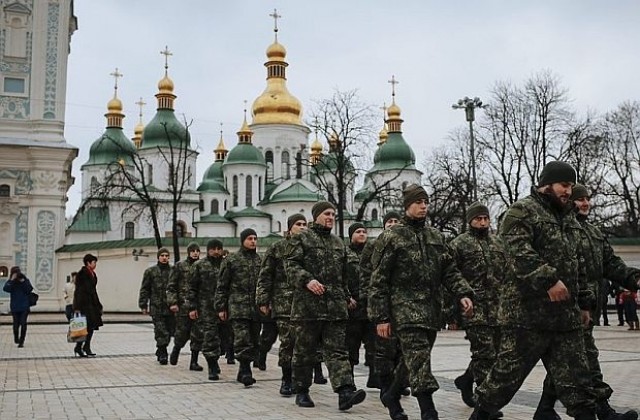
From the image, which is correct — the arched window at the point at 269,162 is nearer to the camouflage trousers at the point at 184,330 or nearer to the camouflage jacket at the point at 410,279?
the camouflage trousers at the point at 184,330

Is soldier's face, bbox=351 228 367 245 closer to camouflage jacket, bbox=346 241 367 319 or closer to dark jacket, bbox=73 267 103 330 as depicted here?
camouflage jacket, bbox=346 241 367 319

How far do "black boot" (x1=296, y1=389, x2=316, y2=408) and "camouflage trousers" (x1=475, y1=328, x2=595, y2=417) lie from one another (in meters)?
2.74

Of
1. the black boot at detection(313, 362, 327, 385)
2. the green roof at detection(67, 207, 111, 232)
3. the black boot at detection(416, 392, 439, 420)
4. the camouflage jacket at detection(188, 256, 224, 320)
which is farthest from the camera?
the green roof at detection(67, 207, 111, 232)

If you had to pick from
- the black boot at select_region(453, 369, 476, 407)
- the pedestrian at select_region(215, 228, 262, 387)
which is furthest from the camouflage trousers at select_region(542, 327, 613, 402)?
the pedestrian at select_region(215, 228, 262, 387)

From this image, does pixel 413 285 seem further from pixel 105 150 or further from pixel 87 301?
pixel 105 150

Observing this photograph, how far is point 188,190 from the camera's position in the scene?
67.2 m

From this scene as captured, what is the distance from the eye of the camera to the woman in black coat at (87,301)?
1431cm

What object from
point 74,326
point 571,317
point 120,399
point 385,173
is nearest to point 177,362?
point 74,326

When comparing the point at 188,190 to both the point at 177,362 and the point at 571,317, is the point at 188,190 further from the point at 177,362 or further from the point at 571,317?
the point at 571,317

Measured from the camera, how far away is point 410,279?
22.4 feet

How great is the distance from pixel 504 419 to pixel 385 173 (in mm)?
67057

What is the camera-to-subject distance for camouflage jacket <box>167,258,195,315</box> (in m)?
12.1

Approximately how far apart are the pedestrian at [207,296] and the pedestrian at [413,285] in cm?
436

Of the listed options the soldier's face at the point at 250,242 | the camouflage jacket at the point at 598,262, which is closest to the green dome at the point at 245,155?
the soldier's face at the point at 250,242
